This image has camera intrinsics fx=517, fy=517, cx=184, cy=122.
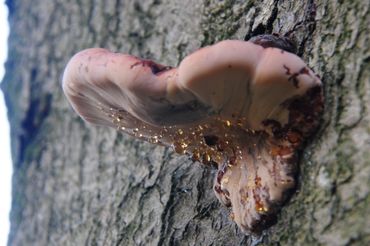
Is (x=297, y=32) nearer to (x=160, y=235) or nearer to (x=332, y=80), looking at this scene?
(x=332, y=80)

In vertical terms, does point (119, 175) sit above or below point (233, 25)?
below

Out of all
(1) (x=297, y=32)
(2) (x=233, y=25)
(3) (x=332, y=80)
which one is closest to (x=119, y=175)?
(2) (x=233, y=25)

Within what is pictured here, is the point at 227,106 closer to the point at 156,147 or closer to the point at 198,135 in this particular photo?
the point at 198,135

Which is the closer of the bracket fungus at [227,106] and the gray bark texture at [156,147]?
the bracket fungus at [227,106]

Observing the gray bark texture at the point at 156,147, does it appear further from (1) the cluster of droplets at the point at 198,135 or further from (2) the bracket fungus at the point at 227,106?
(1) the cluster of droplets at the point at 198,135

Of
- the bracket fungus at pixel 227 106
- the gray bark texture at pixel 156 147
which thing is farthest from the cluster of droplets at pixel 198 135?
the gray bark texture at pixel 156 147
